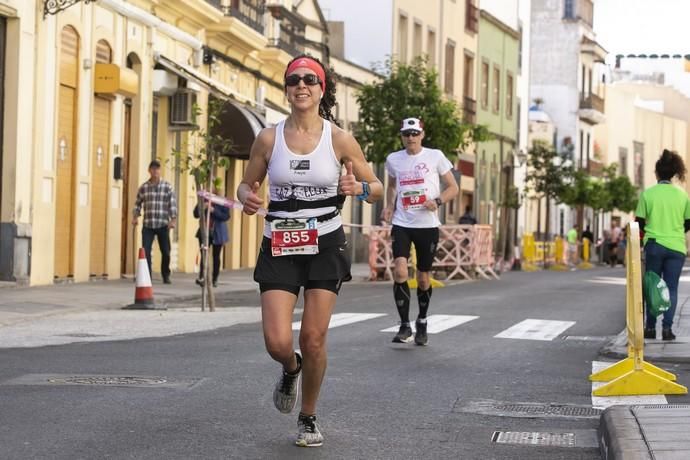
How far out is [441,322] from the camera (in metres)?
16.7

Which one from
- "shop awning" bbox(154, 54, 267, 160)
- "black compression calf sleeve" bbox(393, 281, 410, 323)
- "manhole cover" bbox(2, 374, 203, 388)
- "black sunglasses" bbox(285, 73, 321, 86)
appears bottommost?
"manhole cover" bbox(2, 374, 203, 388)

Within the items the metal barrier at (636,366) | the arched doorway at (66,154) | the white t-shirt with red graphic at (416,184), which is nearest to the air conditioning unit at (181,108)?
the arched doorway at (66,154)

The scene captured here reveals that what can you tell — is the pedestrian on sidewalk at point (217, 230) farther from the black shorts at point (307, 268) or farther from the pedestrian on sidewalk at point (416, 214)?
the black shorts at point (307, 268)

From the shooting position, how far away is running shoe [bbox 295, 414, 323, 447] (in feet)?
25.0

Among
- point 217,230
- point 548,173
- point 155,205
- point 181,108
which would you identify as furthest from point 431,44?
Result: point 155,205

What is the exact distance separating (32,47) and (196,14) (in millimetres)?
8791

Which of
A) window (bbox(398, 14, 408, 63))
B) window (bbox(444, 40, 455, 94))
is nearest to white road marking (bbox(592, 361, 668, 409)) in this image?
window (bbox(398, 14, 408, 63))

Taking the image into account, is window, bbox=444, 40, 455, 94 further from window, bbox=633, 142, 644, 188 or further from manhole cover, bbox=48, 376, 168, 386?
window, bbox=633, 142, 644, 188

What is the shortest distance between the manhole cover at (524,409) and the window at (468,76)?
47.9m

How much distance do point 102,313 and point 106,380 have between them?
7.84 metres

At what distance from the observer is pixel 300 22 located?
40.0 meters

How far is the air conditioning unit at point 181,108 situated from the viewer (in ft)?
98.3

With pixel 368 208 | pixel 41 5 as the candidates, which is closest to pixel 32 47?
pixel 41 5

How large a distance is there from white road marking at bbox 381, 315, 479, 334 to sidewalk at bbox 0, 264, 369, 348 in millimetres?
1796
